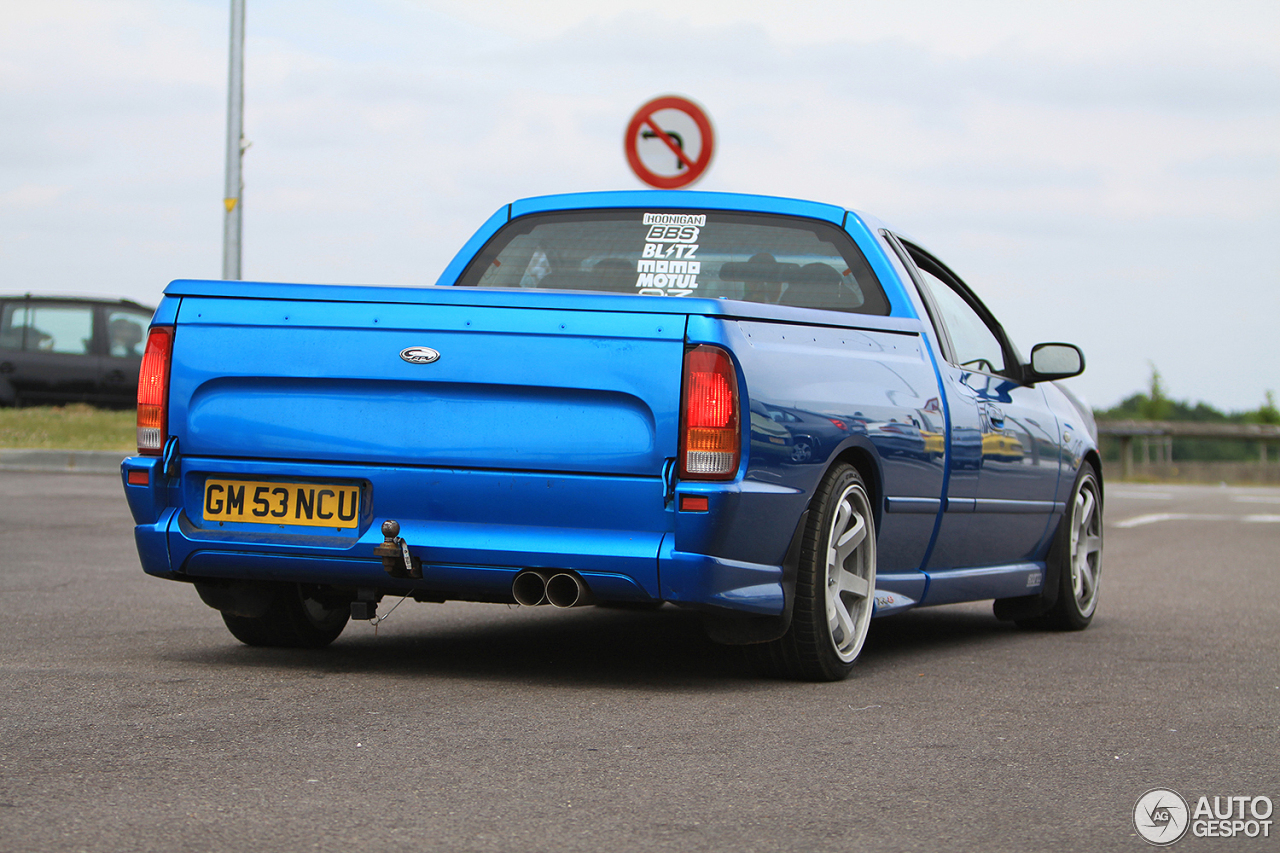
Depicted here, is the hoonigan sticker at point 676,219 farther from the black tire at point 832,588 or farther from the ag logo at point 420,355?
the ag logo at point 420,355

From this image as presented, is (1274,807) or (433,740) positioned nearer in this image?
(1274,807)

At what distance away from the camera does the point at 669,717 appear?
4.67 meters

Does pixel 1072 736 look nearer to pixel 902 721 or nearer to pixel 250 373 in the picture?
pixel 902 721

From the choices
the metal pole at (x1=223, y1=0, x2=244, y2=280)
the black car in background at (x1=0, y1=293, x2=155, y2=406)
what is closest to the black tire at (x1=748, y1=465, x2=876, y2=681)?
the metal pole at (x1=223, y1=0, x2=244, y2=280)

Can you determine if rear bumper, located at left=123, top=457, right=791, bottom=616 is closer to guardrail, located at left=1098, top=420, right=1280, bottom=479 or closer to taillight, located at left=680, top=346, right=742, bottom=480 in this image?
taillight, located at left=680, top=346, right=742, bottom=480

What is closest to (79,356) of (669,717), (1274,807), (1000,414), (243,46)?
(243,46)

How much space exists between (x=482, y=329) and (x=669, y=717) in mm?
1230

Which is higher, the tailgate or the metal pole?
the metal pole

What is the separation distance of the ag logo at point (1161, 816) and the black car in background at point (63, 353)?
58.5 feet

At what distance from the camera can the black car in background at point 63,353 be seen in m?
20.2

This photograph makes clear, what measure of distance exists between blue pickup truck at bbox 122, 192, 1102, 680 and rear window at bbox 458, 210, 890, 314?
0.12 metres

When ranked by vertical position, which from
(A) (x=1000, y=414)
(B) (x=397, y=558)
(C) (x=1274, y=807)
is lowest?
(C) (x=1274, y=807)

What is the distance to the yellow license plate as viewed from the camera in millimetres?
5051

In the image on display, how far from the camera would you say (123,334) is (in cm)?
2036
